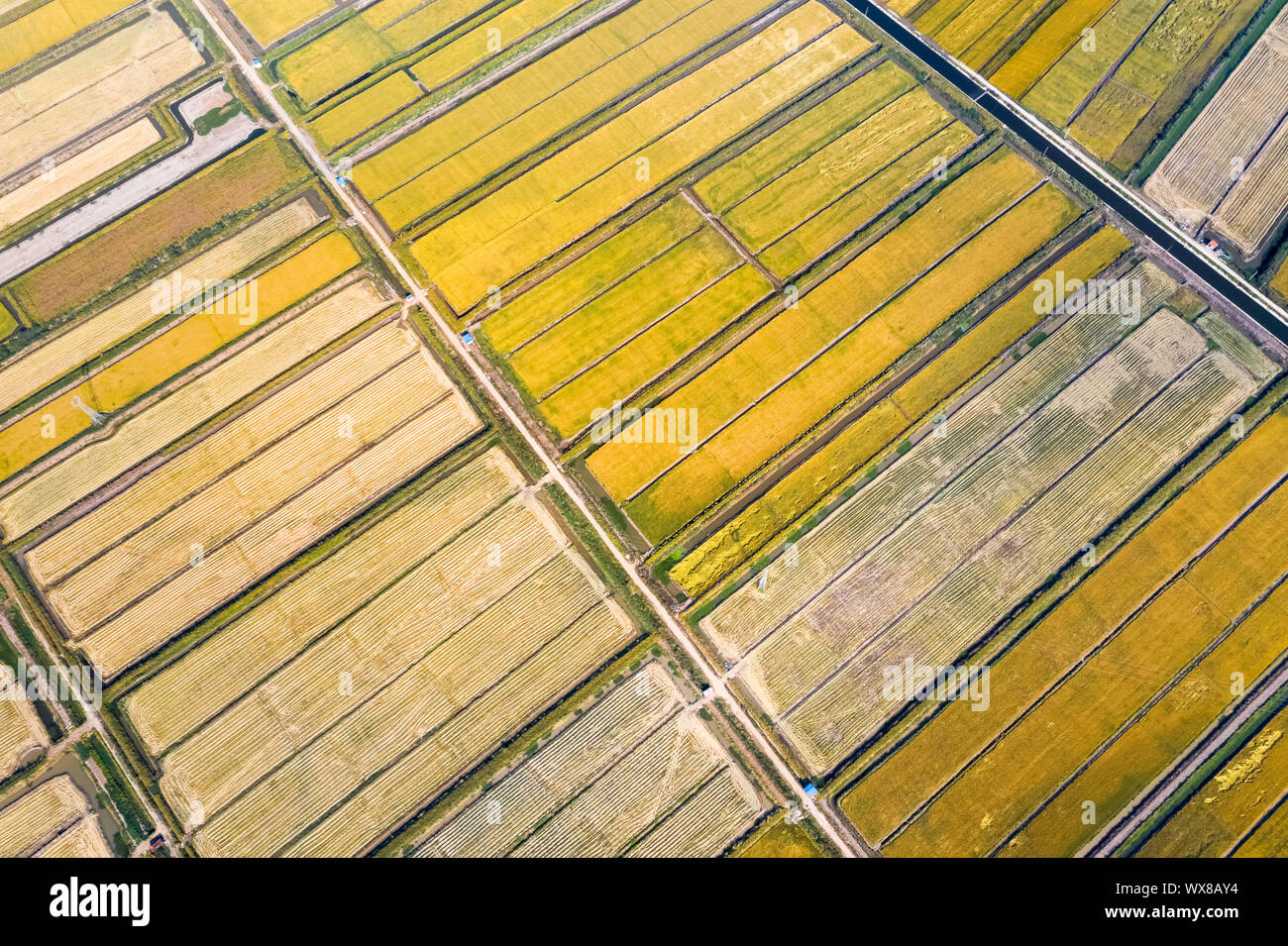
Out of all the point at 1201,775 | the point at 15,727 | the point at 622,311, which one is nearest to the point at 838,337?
the point at 622,311

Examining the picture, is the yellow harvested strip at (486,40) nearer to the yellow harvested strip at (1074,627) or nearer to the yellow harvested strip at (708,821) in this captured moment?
the yellow harvested strip at (708,821)

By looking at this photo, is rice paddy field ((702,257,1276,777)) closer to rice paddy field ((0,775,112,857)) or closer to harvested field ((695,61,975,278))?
harvested field ((695,61,975,278))

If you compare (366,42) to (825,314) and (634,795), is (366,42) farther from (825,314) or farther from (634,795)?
(634,795)

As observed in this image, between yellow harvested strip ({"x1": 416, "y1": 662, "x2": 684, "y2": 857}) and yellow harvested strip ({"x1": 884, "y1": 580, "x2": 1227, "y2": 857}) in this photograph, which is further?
yellow harvested strip ({"x1": 884, "y1": 580, "x2": 1227, "y2": 857})

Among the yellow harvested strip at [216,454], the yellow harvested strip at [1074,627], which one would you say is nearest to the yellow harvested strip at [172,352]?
the yellow harvested strip at [216,454]

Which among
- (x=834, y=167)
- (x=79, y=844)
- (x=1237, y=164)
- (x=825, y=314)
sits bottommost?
(x=1237, y=164)

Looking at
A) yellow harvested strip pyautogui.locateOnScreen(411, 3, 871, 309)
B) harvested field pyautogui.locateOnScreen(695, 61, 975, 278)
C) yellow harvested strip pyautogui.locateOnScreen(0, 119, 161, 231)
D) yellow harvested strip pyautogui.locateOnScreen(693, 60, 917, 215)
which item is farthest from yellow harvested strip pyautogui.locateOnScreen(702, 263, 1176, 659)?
yellow harvested strip pyautogui.locateOnScreen(0, 119, 161, 231)

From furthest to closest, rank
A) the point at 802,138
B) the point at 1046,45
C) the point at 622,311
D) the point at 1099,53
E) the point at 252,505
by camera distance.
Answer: the point at 1046,45, the point at 1099,53, the point at 802,138, the point at 622,311, the point at 252,505
